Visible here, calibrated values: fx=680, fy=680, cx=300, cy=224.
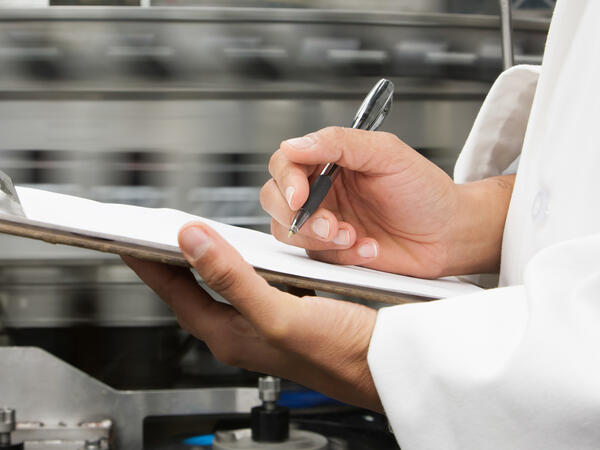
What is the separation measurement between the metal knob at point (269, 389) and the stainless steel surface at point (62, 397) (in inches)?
5.6

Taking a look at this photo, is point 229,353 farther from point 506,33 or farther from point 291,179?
point 506,33

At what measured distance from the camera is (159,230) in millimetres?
427

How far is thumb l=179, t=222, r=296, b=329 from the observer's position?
37 centimetres

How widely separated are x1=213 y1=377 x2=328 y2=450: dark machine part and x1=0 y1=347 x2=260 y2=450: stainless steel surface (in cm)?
11

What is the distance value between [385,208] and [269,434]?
322 mm

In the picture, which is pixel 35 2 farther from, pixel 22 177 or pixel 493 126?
pixel 493 126

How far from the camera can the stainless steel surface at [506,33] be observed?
94 centimetres

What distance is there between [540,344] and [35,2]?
32.7 inches

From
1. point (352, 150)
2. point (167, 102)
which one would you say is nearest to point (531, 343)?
point (352, 150)

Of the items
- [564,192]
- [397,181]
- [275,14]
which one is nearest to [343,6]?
[275,14]

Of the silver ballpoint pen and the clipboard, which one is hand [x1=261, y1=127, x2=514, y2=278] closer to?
the silver ballpoint pen

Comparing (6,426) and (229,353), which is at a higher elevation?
(229,353)

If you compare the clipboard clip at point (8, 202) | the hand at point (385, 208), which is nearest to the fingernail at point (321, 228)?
the hand at point (385, 208)

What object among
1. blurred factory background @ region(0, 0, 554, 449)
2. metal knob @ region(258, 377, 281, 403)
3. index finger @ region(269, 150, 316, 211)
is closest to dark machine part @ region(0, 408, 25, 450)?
blurred factory background @ region(0, 0, 554, 449)
